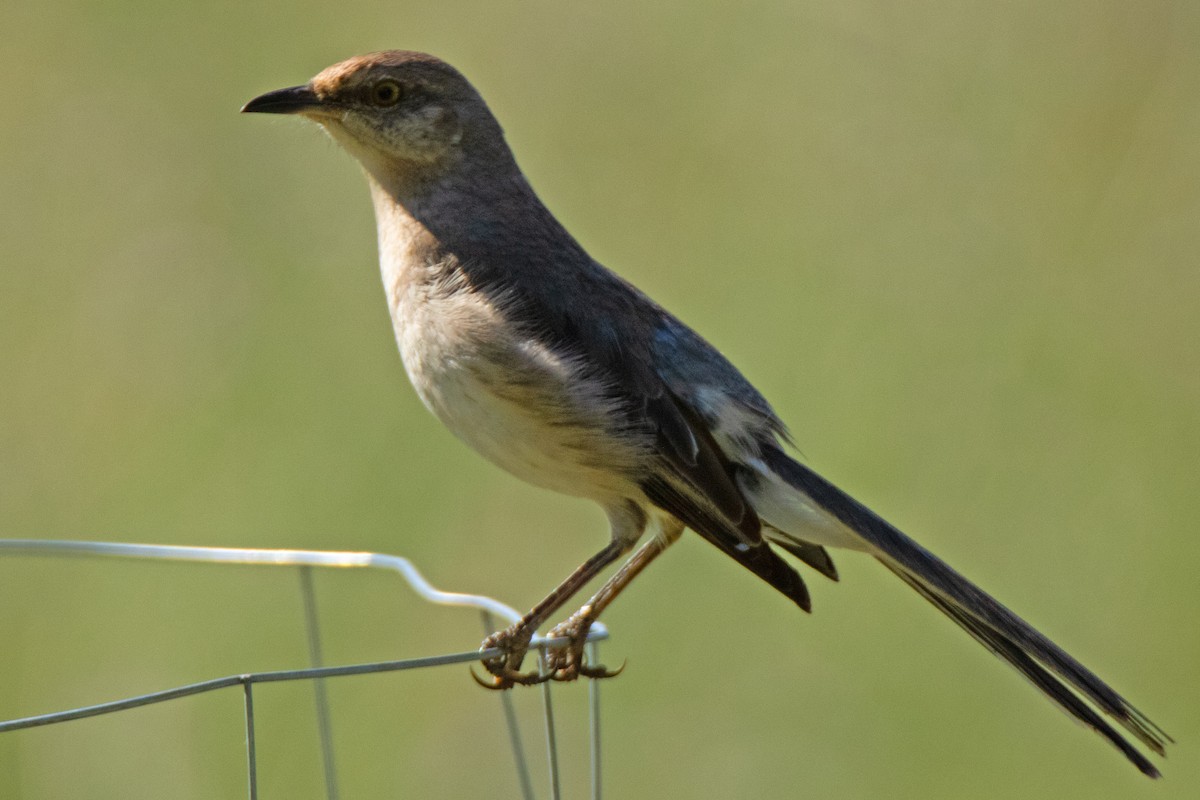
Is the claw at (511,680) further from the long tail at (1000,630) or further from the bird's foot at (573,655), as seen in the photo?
the long tail at (1000,630)

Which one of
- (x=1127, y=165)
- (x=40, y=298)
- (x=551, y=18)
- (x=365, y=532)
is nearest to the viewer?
(x=365, y=532)

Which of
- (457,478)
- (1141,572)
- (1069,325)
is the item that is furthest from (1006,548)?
(457,478)

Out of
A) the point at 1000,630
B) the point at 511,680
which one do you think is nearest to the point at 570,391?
the point at 511,680

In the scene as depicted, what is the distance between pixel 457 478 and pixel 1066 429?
2.82 metres

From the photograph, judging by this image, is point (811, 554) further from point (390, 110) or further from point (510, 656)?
point (390, 110)

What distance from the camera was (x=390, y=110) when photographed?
4.60 metres

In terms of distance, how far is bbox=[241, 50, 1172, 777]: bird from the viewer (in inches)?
159

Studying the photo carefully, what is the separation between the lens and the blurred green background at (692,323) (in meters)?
6.01

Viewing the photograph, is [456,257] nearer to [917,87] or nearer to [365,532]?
[365,532]

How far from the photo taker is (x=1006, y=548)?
689 cm

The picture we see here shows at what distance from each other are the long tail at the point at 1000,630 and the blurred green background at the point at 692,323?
201 centimetres

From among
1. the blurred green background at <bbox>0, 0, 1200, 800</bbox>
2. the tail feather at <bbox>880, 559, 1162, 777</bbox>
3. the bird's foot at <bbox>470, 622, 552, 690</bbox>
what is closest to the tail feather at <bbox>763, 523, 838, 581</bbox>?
the tail feather at <bbox>880, 559, 1162, 777</bbox>

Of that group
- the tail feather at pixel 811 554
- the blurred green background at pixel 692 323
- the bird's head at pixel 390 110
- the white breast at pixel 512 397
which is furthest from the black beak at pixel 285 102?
the tail feather at pixel 811 554

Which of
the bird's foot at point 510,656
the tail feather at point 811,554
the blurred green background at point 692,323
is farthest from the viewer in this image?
the blurred green background at point 692,323
